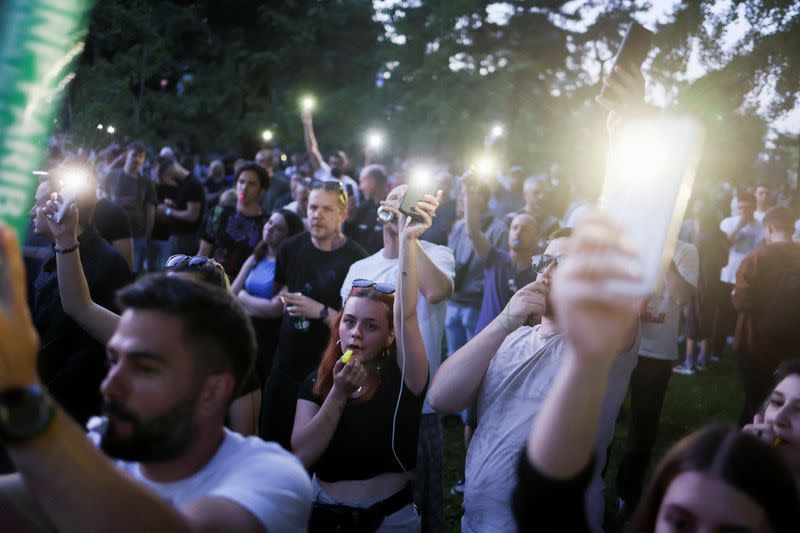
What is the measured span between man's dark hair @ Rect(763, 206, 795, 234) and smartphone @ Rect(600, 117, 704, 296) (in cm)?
467

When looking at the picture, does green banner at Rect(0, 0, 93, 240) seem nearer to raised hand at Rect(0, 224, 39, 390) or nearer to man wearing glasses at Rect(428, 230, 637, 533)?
raised hand at Rect(0, 224, 39, 390)

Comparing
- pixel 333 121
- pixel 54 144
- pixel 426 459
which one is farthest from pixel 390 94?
pixel 426 459

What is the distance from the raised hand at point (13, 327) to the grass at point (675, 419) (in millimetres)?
3539

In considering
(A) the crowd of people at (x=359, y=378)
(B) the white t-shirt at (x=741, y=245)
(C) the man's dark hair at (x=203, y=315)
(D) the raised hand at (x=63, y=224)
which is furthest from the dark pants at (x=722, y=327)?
(C) the man's dark hair at (x=203, y=315)

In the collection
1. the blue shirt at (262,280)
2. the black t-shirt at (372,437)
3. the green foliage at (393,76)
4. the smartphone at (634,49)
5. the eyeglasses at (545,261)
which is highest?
the green foliage at (393,76)

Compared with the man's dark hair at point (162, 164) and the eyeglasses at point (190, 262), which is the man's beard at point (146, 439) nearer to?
the eyeglasses at point (190, 262)

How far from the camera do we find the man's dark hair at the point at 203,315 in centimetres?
182

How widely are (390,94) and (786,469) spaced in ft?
79.3

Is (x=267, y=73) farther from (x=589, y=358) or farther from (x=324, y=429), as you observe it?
(x=589, y=358)

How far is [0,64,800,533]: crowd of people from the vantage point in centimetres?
136

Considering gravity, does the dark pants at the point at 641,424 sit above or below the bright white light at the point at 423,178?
below

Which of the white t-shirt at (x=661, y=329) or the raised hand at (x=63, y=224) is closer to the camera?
the raised hand at (x=63, y=224)

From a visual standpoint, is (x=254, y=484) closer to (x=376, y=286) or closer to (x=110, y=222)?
(x=376, y=286)

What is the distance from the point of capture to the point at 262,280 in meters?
5.08
